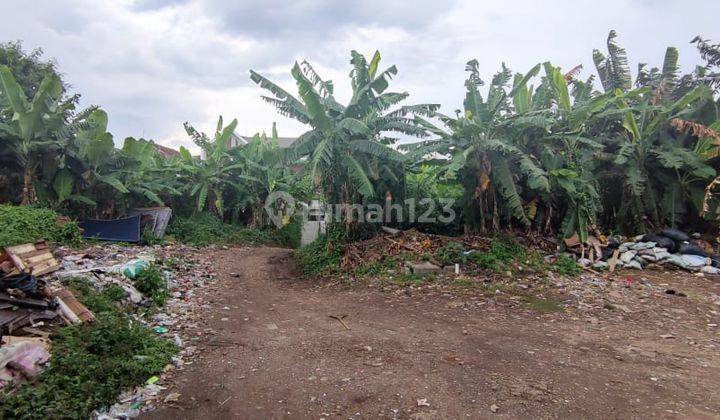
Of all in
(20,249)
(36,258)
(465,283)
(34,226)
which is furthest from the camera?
(34,226)

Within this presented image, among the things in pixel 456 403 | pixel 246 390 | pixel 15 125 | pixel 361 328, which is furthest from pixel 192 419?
pixel 15 125

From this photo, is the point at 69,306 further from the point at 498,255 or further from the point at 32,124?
the point at 32,124

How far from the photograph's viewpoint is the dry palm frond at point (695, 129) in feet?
25.2

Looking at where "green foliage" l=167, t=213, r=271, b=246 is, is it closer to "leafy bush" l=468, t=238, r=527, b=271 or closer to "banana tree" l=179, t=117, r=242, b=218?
"banana tree" l=179, t=117, r=242, b=218

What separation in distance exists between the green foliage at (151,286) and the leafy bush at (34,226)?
2511 mm

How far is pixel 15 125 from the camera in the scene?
8.98 metres

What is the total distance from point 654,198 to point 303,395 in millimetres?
8696

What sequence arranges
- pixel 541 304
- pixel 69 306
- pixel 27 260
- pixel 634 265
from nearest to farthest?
pixel 69 306 → pixel 27 260 → pixel 541 304 → pixel 634 265

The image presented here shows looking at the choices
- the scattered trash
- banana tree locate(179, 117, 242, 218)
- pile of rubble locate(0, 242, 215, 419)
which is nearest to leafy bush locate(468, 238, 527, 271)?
pile of rubble locate(0, 242, 215, 419)

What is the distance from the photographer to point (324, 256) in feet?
29.1

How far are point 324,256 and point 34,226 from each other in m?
5.76

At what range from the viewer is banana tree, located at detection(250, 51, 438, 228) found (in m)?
8.00

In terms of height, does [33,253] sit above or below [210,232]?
above

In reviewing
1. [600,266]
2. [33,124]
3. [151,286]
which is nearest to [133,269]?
[151,286]
